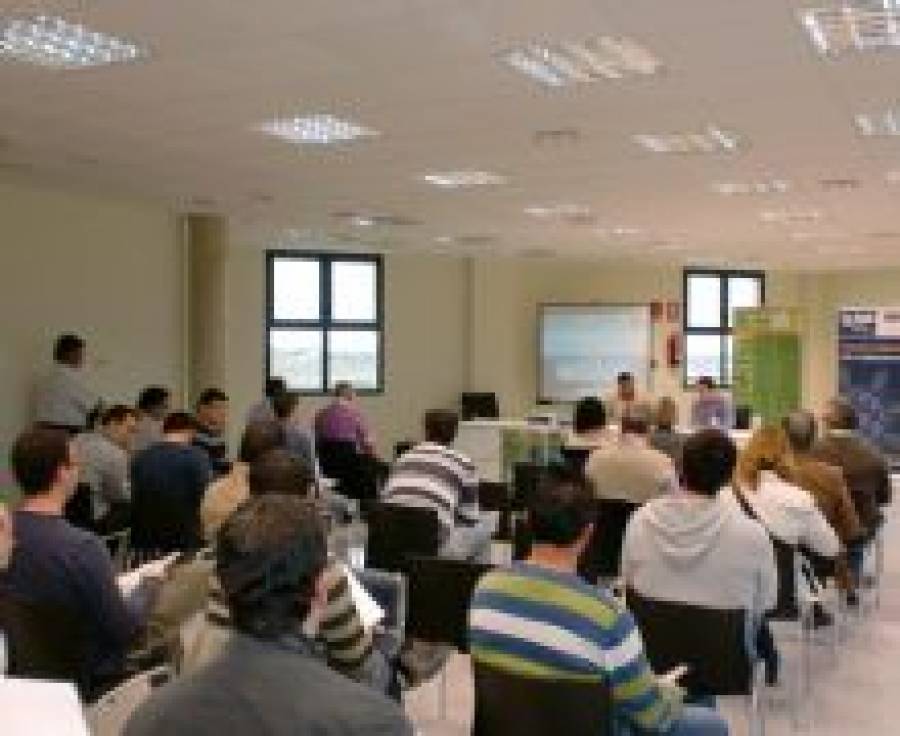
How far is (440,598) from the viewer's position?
3.76 metres

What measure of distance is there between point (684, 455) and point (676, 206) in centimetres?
613

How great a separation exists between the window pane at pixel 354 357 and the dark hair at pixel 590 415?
6.63m

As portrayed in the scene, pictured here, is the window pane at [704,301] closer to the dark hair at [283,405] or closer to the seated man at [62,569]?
the dark hair at [283,405]

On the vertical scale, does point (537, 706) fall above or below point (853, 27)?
below

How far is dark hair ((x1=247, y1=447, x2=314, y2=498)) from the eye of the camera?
139 inches

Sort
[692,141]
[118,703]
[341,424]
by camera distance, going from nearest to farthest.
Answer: [118,703]
[692,141]
[341,424]

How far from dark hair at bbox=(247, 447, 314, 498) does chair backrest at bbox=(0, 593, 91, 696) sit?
2.21 ft

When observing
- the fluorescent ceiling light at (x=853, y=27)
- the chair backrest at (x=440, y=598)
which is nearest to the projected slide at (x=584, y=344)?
the fluorescent ceiling light at (x=853, y=27)

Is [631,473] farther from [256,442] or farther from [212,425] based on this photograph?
[212,425]

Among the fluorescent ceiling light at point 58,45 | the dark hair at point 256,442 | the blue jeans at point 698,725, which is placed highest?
the fluorescent ceiling light at point 58,45

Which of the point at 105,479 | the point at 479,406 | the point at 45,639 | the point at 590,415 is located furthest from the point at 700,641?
the point at 479,406

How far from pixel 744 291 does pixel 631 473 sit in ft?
37.6

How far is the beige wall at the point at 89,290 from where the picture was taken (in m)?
8.80

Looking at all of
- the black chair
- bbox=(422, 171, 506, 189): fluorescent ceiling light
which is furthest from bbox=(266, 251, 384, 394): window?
bbox=(422, 171, 506, 189): fluorescent ceiling light
